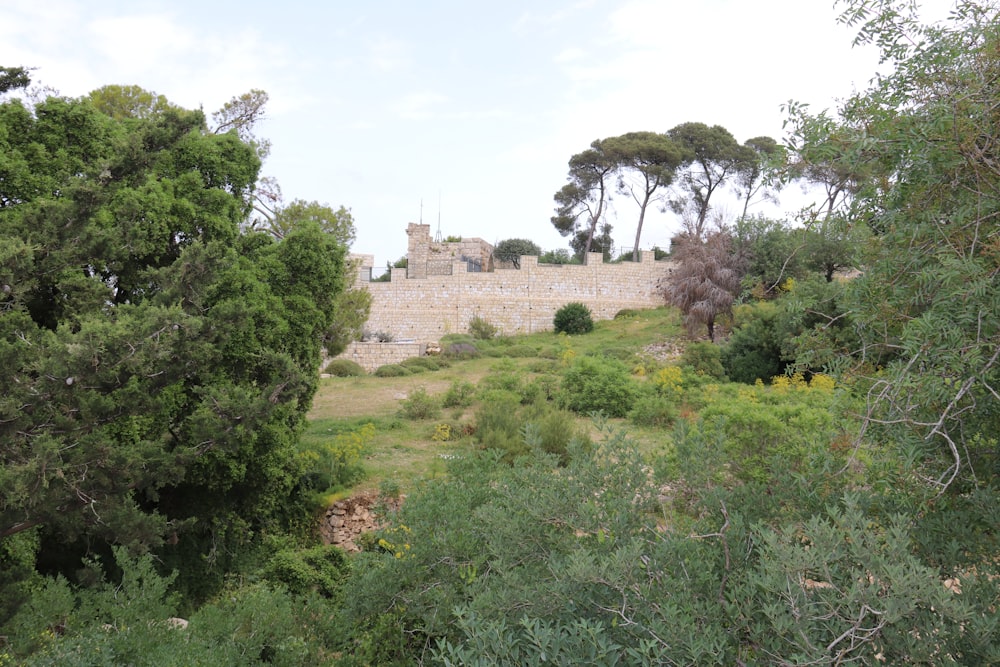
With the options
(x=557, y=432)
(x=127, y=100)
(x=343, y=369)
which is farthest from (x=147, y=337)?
(x=343, y=369)

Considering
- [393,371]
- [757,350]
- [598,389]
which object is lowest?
[393,371]

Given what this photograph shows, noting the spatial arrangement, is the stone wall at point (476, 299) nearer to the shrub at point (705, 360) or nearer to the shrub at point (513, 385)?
the shrub at point (513, 385)

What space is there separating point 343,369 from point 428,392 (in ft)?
20.0

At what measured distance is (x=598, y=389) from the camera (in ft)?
46.4

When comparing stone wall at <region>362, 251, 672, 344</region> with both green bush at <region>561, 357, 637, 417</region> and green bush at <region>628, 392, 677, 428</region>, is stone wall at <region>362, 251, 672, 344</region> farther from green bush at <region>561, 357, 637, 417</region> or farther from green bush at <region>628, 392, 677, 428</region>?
green bush at <region>628, 392, 677, 428</region>

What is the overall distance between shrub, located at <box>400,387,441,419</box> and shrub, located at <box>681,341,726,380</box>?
6.19m

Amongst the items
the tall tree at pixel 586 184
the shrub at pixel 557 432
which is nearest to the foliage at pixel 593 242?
the tall tree at pixel 586 184

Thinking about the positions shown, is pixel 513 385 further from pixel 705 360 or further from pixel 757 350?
pixel 757 350

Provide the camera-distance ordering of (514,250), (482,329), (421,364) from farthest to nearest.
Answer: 1. (514,250)
2. (482,329)
3. (421,364)

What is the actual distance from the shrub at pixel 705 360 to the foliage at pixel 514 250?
18732mm

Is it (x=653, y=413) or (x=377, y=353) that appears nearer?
(x=653, y=413)

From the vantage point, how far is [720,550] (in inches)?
143

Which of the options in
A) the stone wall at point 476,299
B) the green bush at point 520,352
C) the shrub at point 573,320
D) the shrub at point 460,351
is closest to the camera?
the green bush at point 520,352

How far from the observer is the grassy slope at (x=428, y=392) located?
1099 centimetres
